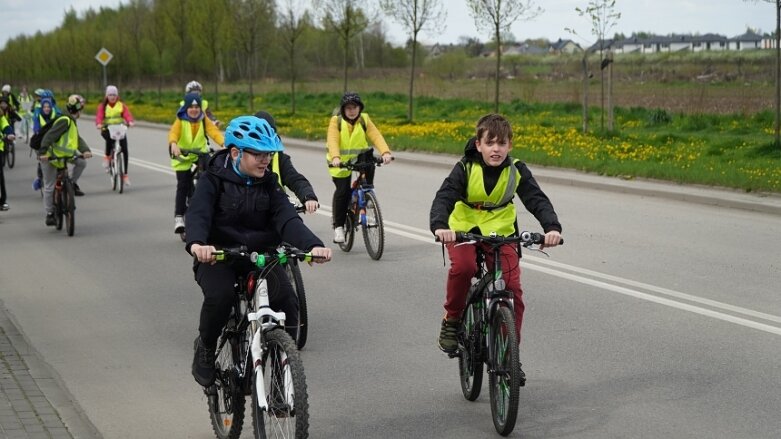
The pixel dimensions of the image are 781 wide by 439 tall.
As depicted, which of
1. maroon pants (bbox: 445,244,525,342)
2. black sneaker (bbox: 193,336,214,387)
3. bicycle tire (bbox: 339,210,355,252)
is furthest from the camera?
bicycle tire (bbox: 339,210,355,252)

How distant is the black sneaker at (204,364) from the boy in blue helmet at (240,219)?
0.02 metres

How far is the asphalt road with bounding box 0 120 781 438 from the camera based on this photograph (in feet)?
20.8

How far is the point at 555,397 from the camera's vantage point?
664 centimetres

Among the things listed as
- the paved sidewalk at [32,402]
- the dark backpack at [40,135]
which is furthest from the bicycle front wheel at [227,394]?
the dark backpack at [40,135]

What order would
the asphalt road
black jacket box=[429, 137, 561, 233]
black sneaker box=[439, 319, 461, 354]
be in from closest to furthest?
black jacket box=[429, 137, 561, 233] < the asphalt road < black sneaker box=[439, 319, 461, 354]

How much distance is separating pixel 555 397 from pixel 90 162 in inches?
864

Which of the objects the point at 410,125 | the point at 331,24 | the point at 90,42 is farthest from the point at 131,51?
the point at 410,125

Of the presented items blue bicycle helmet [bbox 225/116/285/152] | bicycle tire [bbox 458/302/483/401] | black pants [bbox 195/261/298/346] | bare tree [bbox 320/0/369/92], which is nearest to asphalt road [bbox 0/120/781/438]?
bicycle tire [bbox 458/302/483/401]

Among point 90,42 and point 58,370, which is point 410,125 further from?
point 90,42

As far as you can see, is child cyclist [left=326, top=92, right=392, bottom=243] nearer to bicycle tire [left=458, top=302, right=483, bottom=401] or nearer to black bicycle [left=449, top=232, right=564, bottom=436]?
bicycle tire [left=458, top=302, right=483, bottom=401]

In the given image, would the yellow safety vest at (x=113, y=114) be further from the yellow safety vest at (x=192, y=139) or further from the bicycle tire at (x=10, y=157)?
the yellow safety vest at (x=192, y=139)

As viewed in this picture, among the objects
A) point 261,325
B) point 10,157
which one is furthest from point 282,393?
point 10,157

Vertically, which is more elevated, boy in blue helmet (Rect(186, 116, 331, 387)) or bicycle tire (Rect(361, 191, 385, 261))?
boy in blue helmet (Rect(186, 116, 331, 387))

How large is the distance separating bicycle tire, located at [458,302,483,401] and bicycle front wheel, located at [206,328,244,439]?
132 centimetres
